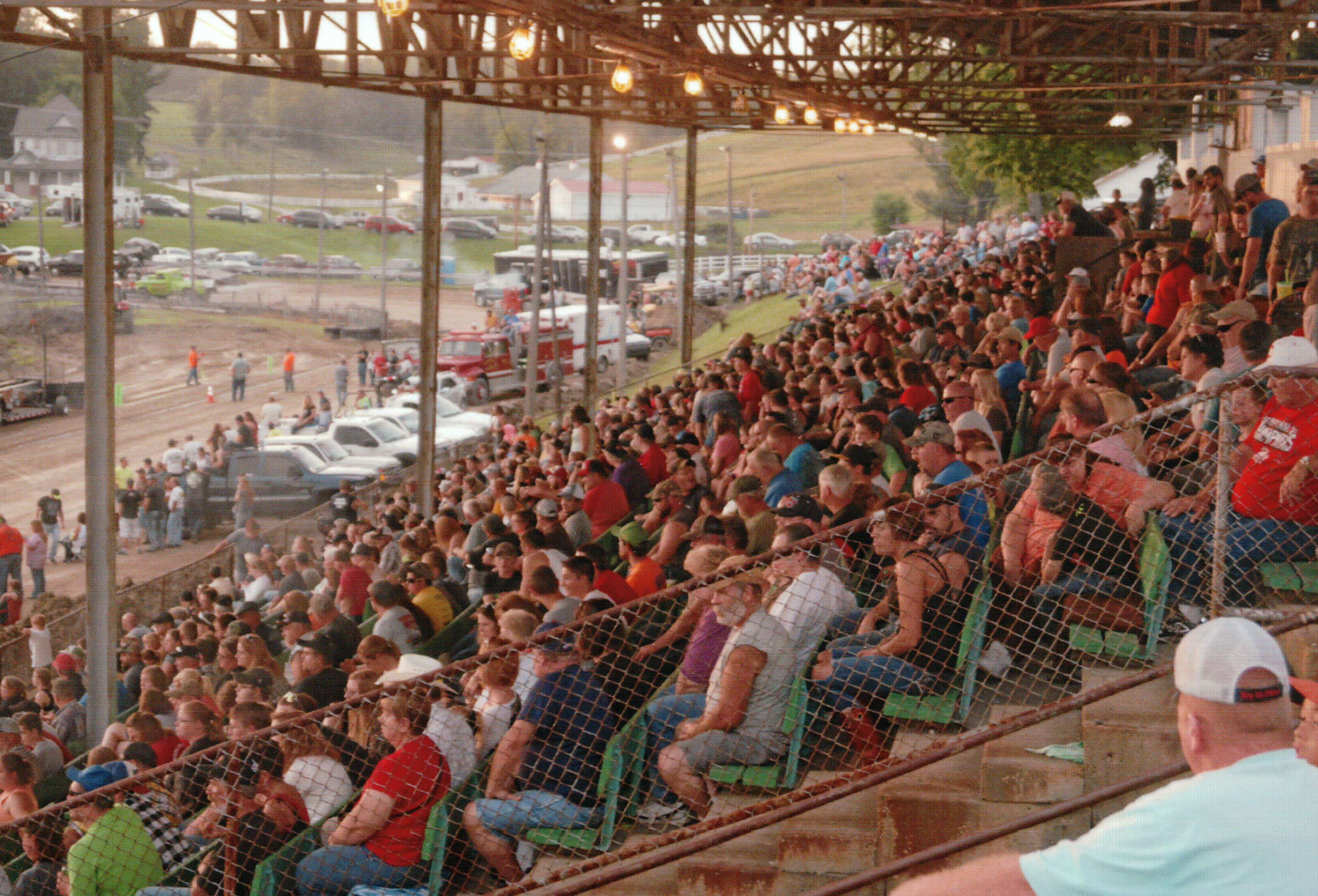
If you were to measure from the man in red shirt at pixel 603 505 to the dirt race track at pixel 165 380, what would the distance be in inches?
606

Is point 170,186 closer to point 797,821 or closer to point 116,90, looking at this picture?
point 116,90

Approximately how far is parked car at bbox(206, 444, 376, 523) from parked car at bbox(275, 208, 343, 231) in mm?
43241

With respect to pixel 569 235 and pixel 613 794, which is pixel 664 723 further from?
pixel 569 235

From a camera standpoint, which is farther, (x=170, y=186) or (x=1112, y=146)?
(x=170, y=186)

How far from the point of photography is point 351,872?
622cm

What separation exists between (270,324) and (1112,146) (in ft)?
107

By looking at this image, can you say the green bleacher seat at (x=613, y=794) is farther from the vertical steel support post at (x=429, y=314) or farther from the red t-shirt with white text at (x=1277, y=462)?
the vertical steel support post at (x=429, y=314)

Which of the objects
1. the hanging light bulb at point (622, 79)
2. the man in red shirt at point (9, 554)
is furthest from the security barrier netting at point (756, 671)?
the man in red shirt at point (9, 554)

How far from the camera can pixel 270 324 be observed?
5731 centimetres

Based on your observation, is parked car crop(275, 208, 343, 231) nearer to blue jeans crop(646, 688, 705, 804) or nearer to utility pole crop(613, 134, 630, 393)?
utility pole crop(613, 134, 630, 393)

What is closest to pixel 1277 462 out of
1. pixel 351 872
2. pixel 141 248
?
pixel 351 872

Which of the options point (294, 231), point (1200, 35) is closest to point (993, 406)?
point (1200, 35)

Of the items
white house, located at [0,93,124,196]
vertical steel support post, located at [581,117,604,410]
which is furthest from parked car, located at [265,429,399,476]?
white house, located at [0,93,124,196]

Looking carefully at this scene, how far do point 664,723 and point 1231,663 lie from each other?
13.7ft
